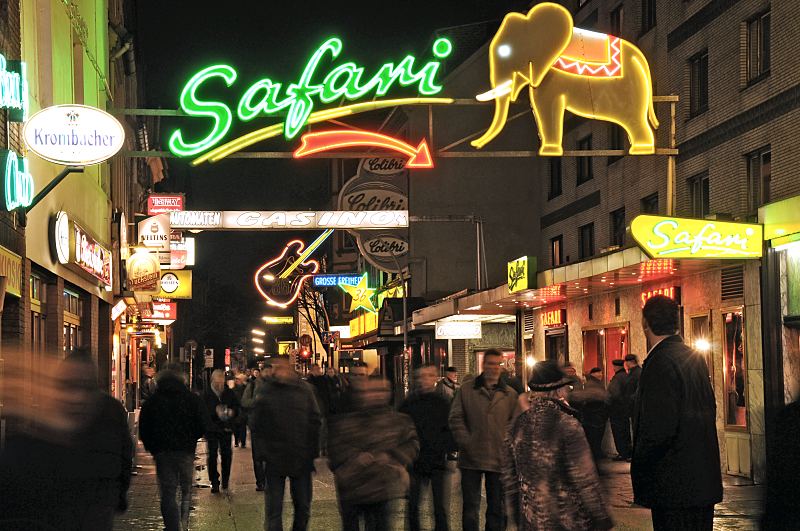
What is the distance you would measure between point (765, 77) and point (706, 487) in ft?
49.0

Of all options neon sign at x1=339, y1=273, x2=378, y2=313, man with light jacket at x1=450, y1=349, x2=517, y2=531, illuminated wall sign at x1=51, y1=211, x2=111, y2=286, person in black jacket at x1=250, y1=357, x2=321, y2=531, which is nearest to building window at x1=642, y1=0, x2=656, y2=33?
illuminated wall sign at x1=51, y1=211, x2=111, y2=286

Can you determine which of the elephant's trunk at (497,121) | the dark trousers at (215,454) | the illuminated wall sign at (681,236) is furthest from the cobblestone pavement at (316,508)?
the elephant's trunk at (497,121)

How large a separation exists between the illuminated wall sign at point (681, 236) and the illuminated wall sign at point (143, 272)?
15966 millimetres

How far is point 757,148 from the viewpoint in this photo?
68.0 ft

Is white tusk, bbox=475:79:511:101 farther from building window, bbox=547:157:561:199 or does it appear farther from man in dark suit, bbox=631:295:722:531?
building window, bbox=547:157:561:199

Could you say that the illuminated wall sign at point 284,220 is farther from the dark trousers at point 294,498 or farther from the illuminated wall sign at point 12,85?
the dark trousers at point 294,498

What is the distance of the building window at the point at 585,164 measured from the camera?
106ft

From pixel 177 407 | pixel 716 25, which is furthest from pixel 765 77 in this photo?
pixel 177 407

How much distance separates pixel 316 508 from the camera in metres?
15.8

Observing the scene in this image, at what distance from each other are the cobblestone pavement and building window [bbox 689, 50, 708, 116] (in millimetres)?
7411

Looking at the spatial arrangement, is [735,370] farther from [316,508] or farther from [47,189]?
[47,189]

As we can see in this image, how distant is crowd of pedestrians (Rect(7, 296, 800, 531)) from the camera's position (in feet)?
22.4

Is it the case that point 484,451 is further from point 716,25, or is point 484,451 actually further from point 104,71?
point 104,71

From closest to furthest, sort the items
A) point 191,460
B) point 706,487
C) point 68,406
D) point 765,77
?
point 706,487 → point 68,406 → point 191,460 → point 765,77
